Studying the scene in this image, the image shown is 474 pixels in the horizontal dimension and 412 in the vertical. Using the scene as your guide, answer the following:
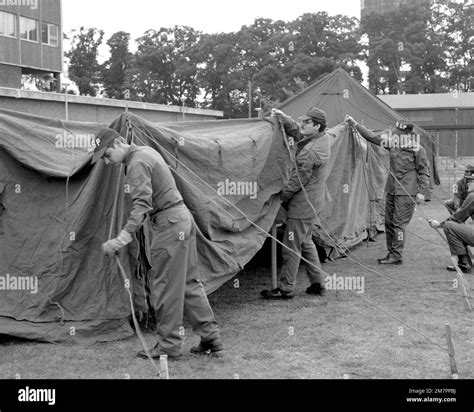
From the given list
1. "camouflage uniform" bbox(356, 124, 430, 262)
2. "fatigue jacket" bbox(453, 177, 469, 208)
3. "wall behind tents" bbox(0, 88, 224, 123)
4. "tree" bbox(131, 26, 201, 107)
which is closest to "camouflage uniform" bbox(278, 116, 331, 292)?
"camouflage uniform" bbox(356, 124, 430, 262)

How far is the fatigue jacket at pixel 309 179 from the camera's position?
24.9 ft

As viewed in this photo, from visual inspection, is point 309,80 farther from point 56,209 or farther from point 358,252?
point 56,209

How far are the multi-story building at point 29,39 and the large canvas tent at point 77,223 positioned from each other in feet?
92.7

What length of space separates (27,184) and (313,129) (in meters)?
3.06

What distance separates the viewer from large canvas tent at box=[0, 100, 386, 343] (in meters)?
5.96

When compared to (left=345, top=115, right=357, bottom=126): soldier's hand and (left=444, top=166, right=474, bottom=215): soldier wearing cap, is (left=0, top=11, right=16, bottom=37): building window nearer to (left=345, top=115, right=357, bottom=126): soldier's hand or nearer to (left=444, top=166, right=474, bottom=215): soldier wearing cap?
(left=345, top=115, right=357, bottom=126): soldier's hand

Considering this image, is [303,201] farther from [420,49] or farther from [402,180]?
[420,49]

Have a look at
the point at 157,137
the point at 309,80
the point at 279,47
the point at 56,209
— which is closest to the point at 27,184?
the point at 56,209

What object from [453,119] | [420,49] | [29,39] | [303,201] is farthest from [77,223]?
[420,49]

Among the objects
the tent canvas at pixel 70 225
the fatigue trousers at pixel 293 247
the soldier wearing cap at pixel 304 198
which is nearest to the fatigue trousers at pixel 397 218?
the soldier wearing cap at pixel 304 198

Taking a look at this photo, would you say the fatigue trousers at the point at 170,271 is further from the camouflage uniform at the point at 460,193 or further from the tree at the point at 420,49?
the tree at the point at 420,49

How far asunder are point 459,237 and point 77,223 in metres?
5.31

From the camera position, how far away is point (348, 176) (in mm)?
10766

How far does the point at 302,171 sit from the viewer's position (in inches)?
300
